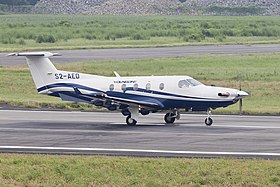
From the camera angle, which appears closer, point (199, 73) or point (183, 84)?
point (183, 84)

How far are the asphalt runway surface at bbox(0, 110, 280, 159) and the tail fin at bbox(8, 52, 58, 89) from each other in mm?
1631

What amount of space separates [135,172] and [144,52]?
54.5 m

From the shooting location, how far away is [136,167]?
23.4 meters

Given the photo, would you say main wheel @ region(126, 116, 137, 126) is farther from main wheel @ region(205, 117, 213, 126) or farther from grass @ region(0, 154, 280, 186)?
grass @ region(0, 154, 280, 186)

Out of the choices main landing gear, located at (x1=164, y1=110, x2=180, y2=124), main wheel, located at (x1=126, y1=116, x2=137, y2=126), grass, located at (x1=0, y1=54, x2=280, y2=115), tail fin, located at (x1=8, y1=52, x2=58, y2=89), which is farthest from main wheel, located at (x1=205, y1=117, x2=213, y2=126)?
tail fin, located at (x1=8, y1=52, x2=58, y2=89)

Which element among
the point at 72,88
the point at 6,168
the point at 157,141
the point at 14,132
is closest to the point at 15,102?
the point at 72,88

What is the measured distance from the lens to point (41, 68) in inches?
1457

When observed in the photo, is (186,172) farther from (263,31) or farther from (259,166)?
(263,31)

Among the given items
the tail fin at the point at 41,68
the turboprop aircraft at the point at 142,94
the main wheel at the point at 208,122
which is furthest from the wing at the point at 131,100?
the main wheel at the point at 208,122

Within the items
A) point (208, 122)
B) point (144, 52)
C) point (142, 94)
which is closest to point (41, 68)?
point (142, 94)

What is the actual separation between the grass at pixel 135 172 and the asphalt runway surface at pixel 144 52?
42364 mm

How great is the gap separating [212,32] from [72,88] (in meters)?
73.0

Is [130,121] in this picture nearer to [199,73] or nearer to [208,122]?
[208,122]

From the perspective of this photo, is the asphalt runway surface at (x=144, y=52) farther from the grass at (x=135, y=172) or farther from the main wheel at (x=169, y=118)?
the grass at (x=135, y=172)
